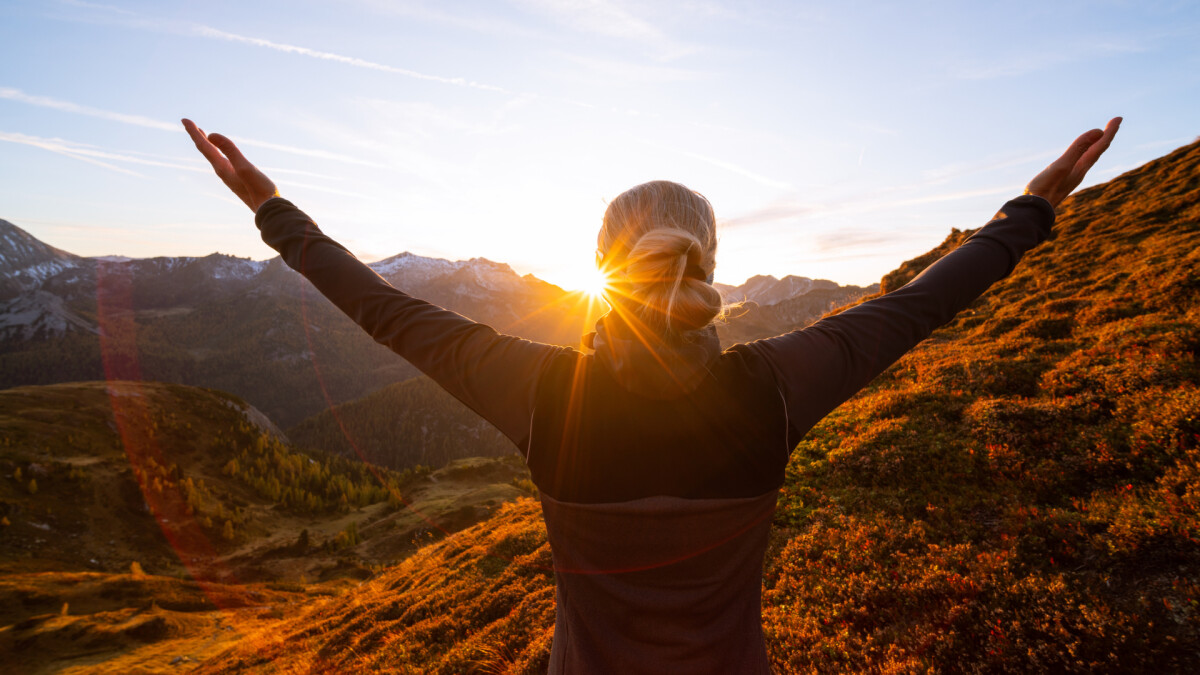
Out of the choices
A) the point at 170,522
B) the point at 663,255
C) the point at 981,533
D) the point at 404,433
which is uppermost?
the point at 663,255

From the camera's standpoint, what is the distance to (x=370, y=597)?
55.4 ft

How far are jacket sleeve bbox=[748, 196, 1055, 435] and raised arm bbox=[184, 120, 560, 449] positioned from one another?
1.06m

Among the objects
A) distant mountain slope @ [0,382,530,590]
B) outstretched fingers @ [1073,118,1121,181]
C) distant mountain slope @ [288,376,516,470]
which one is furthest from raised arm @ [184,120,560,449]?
distant mountain slope @ [288,376,516,470]

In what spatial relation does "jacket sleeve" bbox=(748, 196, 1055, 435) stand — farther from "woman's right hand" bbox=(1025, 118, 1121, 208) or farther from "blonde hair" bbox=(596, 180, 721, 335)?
"blonde hair" bbox=(596, 180, 721, 335)

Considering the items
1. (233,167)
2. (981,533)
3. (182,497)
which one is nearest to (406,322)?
(233,167)

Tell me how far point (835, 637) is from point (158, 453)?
85659 mm

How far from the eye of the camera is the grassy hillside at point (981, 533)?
4895 millimetres

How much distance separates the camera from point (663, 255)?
73.8 inches

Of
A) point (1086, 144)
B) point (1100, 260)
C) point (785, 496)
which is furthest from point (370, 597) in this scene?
point (1100, 260)

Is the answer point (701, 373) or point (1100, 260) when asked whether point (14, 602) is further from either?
point (1100, 260)

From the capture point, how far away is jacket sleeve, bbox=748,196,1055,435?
2.01 m

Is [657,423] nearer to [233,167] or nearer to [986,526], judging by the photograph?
[233,167]

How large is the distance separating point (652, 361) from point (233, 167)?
2979mm

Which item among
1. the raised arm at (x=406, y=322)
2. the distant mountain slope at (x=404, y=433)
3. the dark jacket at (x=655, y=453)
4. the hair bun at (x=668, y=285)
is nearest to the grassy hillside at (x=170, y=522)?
the raised arm at (x=406, y=322)
